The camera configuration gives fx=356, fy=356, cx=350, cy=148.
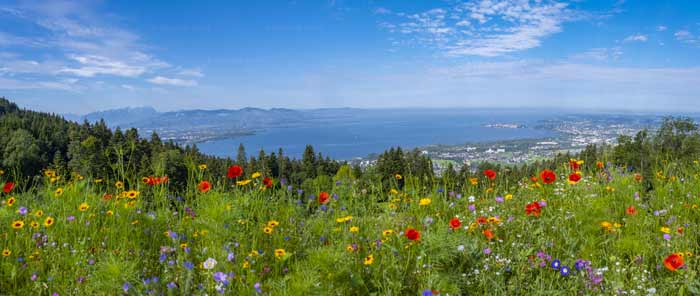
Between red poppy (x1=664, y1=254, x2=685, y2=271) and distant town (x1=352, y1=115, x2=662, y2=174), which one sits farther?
distant town (x1=352, y1=115, x2=662, y2=174)

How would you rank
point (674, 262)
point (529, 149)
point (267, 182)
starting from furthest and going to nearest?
point (529, 149) → point (267, 182) → point (674, 262)

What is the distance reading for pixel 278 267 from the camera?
2578mm

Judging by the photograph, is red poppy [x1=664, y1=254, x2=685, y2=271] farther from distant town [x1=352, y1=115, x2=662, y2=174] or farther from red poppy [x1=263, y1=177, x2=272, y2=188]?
distant town [x1=352, y1=115, x2=662, y2=174]

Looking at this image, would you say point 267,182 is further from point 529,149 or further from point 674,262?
Answer: point 529,149

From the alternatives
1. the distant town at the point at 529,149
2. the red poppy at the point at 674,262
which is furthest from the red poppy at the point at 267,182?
the distant town at the point at 529,149

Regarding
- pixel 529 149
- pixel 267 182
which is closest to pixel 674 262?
pixel 267 182

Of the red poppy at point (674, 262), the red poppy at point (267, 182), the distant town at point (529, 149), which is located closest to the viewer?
the red poppy at point (674, 262)

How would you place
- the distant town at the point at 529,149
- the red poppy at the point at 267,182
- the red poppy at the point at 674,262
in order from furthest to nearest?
the distant town at the point at 529,149 < the red poppy at the point at 267,182 < the red poppy at the point at 674,262

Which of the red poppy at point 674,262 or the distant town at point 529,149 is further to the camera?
the distant town at point 529,149

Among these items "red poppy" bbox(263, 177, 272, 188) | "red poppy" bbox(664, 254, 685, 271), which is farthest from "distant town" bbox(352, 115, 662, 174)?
"red poppy" bbox(664, 254, 685, 271)

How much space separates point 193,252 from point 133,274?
0.59 meters

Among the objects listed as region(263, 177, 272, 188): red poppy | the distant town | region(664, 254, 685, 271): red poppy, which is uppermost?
region(263, 177, 272, 188): red poppy

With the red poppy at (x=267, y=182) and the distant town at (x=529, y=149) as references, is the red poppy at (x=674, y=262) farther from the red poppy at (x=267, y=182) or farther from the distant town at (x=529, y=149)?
the distant town at (x=529, y=149)

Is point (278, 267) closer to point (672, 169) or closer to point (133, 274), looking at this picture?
point (133, 274)
